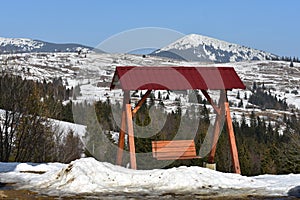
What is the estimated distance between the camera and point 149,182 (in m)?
14.9

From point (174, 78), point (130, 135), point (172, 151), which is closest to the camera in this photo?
point (130, 135)

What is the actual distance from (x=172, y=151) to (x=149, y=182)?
379 cm

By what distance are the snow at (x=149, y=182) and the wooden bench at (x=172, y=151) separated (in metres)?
2.65

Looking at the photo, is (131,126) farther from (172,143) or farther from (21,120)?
(21,120)

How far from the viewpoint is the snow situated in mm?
14008

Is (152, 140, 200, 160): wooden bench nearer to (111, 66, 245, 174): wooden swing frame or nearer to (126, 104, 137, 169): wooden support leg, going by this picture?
(111, 66, 245, 174): wooden swing frame

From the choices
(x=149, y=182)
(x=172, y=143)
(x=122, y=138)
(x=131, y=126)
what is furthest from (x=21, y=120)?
(x=149, y=182)

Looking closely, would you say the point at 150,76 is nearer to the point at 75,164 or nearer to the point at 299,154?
the point at 75,164

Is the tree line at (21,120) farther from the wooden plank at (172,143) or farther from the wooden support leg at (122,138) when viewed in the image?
the wooden plank at (172,143)

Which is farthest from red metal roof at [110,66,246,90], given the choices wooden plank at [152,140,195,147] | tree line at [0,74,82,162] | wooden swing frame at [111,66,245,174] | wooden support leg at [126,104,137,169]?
tree line at [0,74,82,162]

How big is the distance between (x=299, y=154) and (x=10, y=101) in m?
31.5

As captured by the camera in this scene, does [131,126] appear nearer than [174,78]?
Yes

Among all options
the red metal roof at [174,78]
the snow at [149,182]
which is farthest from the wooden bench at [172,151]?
the red metal roof at [174,78]

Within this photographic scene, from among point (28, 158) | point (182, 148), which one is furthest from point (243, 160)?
point (182, 148)
